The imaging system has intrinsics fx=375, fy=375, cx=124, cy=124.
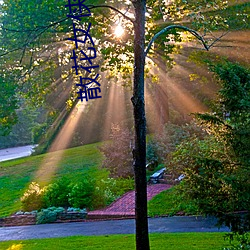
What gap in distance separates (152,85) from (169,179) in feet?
31.0

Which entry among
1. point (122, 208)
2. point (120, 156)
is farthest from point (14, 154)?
point (122, 208)

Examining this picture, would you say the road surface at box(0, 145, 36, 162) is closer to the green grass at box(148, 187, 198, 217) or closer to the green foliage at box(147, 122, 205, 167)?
the green foliage at box(147, 122, 205, 167)

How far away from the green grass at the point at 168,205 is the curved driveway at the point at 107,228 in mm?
335

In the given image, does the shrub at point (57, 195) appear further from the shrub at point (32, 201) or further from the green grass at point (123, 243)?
the green grass at point (123, 243)

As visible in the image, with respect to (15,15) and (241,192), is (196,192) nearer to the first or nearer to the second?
(241,192)

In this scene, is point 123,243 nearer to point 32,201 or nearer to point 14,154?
point 32,201

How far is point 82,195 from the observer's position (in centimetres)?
1186

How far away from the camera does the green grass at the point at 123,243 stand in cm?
685

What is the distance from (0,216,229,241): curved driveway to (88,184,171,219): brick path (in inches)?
12.4

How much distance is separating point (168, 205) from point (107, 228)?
216 centimetres

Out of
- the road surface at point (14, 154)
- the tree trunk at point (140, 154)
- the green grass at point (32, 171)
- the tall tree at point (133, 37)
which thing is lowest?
the road surface at point (14, 154)

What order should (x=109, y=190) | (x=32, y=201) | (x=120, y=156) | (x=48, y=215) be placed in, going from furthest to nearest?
(x=120, y=156) → (x=109, y=190) → (x=32, y=201) → (x=48, y=215)

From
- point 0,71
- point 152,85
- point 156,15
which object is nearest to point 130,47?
point 156,15

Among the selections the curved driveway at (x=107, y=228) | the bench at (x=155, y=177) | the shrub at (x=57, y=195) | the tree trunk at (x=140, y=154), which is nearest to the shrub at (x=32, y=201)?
the shrub at (x=57, y=195)
